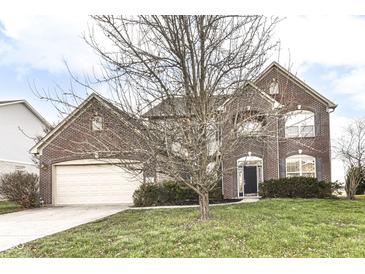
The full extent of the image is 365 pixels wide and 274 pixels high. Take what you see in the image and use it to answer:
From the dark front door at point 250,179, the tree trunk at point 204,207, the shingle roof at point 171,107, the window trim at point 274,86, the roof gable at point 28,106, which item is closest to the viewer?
the shingle roof at point 171,107

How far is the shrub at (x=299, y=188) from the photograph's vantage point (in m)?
13.5

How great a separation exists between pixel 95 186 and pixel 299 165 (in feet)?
24.5

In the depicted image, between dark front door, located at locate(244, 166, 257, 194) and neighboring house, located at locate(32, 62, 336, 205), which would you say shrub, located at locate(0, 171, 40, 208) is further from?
dark front door, located at locate(244, 166, 257, 194)

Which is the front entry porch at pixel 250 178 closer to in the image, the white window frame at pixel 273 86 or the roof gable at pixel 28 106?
the white window frame at pixel 273 86

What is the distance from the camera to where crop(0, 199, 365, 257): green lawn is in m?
5.45

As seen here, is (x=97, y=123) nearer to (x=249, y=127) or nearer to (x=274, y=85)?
(x=249, y=127)

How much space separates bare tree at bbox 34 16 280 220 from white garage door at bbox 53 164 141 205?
6607mm

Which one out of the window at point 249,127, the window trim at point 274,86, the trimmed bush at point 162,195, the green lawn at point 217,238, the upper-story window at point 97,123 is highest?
the window trim at point 274,86

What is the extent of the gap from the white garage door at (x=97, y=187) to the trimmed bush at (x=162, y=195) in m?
1.00

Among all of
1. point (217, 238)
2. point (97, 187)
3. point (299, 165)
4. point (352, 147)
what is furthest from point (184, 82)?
point (352, 147)

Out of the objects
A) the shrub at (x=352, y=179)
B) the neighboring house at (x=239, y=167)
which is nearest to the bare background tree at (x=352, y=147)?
the shrub at (x=352, y=179)

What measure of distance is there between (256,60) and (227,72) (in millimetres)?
601

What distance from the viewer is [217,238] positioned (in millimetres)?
5984
